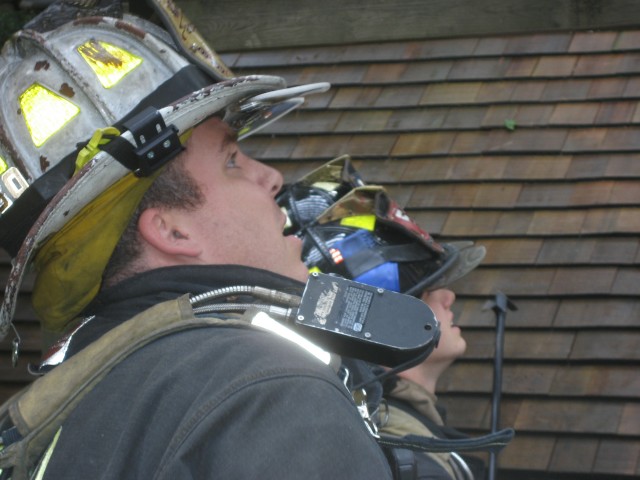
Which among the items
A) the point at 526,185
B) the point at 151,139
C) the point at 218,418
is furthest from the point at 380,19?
the point at 218,418

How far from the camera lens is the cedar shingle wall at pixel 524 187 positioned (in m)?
3.67

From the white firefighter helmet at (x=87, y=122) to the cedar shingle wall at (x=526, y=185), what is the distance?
1830mm

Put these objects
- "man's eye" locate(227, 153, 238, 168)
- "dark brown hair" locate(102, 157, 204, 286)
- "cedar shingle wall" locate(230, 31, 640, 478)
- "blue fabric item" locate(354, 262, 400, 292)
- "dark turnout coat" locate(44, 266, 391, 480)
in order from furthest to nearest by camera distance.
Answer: "cedar shingle wall" locate(230, 31, 640, 478) → "blue fabric item" locate(354, 262, 400, 292) → "man's eye" locate(227, 153, 238, 168) → "dark brown hair" locate(102, 157, 204, 286) → "dark turnout coat" locate(44, 266, 391, 480)

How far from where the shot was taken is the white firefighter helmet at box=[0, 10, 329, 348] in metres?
2.05

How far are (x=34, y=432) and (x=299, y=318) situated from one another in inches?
20.6

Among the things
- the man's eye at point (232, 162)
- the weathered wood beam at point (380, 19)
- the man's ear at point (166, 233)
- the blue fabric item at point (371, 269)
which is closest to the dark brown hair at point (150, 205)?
the man's ear at point (166, 233)

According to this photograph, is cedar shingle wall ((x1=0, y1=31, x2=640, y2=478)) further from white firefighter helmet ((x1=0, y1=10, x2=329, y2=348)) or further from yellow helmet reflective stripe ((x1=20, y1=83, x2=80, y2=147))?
yellow helmet reflective stripe ((x1=20, y1=83, x2=80, y2=147))

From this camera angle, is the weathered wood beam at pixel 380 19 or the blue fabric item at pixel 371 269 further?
the weathered wood beam at pixel 380 19

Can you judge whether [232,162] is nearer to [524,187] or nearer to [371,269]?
[371,269]

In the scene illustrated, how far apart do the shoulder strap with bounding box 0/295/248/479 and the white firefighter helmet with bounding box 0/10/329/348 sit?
0.32m

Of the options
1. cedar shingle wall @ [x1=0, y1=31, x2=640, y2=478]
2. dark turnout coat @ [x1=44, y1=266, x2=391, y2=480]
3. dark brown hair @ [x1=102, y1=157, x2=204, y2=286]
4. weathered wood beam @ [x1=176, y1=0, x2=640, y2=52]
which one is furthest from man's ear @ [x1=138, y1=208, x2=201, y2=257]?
weathered wood beam @ [x1=176, y1=0, x2=640, y2=52]

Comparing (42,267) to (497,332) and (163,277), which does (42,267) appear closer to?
(163,277)

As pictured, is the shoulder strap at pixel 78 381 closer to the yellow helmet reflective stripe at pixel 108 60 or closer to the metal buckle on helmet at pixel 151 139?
the metal buckle on helmet at pixel 151 139

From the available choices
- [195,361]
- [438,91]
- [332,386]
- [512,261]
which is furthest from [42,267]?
[438,91]
